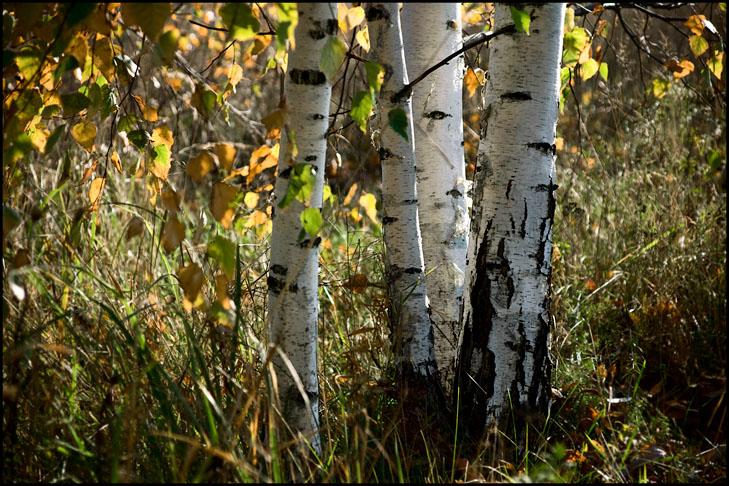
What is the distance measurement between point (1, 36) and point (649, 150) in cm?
418

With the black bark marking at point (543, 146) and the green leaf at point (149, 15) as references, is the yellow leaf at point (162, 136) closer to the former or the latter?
the green leaf at point (149, 15)

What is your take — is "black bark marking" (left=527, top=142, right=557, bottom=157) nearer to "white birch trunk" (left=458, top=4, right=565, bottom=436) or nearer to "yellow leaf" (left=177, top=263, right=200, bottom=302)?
"white birch trunk" (left=458, top=4, right=565, bottom=436)

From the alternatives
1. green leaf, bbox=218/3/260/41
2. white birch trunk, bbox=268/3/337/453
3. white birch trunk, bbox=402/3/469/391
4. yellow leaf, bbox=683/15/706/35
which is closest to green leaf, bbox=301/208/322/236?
white birch trunk, bbox=268/3/337/453

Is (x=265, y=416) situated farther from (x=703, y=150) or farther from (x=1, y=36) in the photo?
(x=703, y=150)

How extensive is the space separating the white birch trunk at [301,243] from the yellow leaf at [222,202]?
0.16 m

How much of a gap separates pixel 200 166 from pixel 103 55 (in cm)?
49

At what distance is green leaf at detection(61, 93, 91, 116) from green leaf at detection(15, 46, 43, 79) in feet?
0.25

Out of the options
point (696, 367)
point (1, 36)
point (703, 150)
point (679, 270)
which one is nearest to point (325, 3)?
point (1, 36)

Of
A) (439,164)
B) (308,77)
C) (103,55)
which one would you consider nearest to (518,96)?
→ (439,164)

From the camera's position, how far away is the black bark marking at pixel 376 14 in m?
1.67

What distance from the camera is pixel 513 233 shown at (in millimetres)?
1683

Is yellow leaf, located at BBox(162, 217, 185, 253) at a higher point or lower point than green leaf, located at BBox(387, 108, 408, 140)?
lower

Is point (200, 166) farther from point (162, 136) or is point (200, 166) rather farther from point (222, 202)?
point (162, 136)

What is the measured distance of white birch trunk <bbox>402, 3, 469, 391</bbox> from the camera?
209cm
